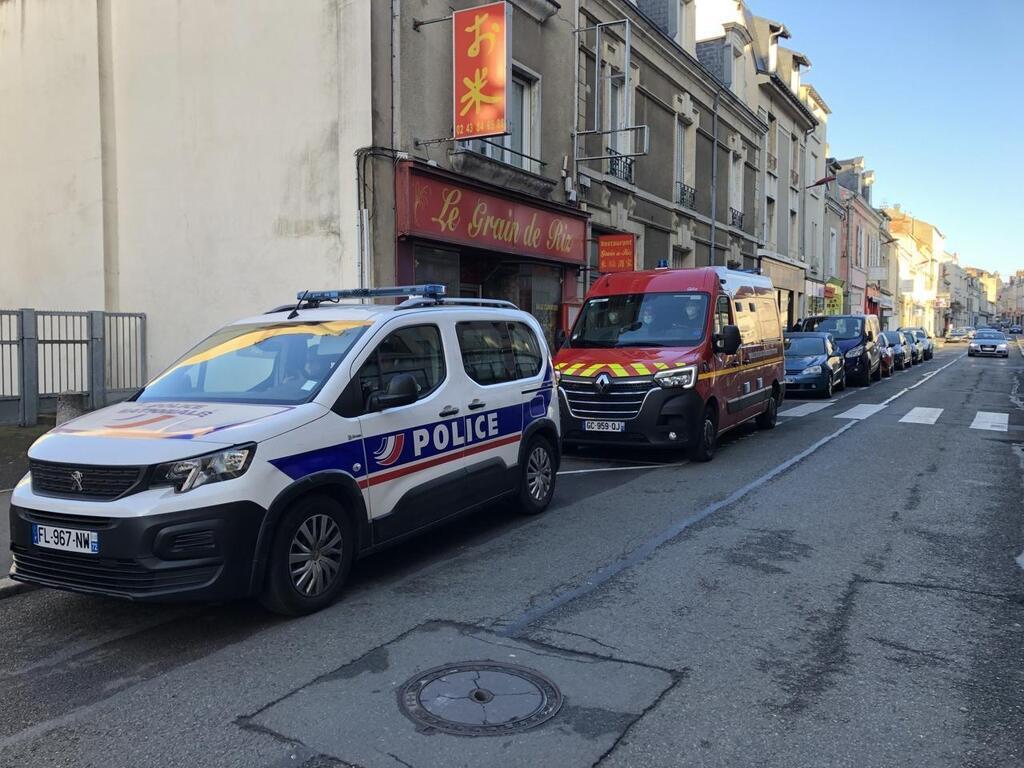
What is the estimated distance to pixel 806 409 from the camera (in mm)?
16172

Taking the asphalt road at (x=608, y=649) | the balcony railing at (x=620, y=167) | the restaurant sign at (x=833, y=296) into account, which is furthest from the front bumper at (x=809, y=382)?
the restaurant sign at (x=833, y=296)

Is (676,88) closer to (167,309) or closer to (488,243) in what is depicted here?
(488,243)

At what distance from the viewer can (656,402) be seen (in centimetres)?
947

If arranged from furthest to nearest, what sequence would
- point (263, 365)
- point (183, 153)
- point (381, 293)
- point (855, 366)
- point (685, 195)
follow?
1. point (685, 195)
2. point (855, 366)
3. point (183, 153)
4. point (381, 293)
5. point (263, 365)

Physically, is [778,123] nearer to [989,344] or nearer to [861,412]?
[989,344]

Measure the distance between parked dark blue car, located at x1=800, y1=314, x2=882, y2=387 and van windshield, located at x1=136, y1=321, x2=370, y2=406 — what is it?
19406 mm

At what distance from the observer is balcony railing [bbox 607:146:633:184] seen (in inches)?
745

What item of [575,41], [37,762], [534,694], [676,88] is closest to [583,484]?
[534,694]

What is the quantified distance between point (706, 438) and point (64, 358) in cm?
1108

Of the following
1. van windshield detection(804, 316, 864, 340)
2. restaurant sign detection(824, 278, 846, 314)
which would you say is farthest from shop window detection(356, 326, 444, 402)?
restaurant sign detection(824, 278, 846, 314)

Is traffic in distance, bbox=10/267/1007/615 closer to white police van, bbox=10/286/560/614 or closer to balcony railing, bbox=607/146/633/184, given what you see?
white police van, bbox=10/286/560/614

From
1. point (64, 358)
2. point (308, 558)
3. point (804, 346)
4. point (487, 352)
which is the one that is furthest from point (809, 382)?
point (308, 558)

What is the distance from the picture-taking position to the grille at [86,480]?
417 centimetres

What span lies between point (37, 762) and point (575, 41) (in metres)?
16.8
